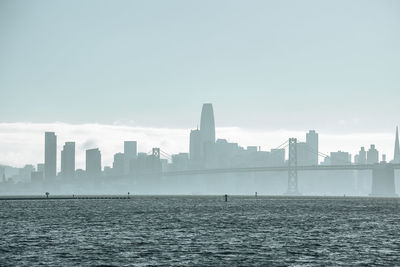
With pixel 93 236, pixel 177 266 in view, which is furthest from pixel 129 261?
pixel 93 236

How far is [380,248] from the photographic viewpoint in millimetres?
64500

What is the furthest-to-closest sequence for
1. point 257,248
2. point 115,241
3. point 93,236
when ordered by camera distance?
1. point 93,236
2. point 115,241
3. point 257,248

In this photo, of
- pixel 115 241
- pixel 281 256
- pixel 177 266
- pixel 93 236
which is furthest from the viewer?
pixel 93 236

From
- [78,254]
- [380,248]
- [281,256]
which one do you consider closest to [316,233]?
[380,248]

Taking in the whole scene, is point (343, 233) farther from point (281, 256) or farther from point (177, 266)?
point (177, 266)

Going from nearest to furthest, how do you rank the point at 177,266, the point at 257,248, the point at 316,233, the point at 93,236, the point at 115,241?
the point at 177,266 < the point at 257,248 < the point at 115,241 < the point at 93,236 < the point at 316,233

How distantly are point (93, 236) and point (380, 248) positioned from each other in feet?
103

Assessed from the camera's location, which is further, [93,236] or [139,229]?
[139,229]

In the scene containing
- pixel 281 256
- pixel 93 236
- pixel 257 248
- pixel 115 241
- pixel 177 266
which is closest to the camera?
pixel 177 266

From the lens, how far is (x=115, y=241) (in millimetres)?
69812

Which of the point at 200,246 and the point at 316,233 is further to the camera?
the point at 316,233

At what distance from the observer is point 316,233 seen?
3228 inches

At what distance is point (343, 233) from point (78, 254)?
37.0 meters

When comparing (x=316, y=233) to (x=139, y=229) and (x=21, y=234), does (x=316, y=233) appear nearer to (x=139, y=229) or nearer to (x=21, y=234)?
(x=139, y=229)
